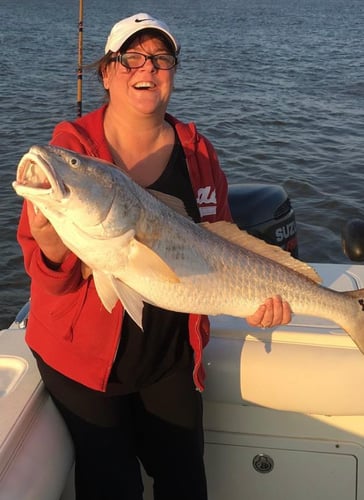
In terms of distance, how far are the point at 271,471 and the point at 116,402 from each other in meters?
1.26

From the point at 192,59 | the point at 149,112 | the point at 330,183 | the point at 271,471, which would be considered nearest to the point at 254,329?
the point at 271,471

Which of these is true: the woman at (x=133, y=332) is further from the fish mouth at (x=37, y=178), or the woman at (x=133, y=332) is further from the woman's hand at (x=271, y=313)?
the fish mouth at (x=37, y=178)

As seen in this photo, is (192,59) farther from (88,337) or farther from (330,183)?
(88,337)

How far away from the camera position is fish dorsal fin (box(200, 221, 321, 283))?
9.28ft

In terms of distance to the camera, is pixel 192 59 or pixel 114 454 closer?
pixel 114 454

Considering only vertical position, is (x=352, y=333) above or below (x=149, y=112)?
below

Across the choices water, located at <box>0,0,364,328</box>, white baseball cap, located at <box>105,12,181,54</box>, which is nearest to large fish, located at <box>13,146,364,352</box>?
white baseball cap, located at <box>105,12,181,54</box>

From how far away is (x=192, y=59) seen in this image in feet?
73.9

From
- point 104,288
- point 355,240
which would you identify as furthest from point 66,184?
point 355,240

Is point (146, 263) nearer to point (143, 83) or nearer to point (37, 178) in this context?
point (37, 178)

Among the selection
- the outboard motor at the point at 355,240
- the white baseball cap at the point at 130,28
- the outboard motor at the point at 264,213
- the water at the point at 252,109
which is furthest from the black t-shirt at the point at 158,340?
the outboard motor at the point at 264,213

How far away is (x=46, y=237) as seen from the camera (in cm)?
236

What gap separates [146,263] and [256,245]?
70cm

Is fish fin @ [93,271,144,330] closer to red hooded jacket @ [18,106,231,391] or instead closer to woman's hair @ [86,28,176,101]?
red hooded jacket @ [18,106,231,391]
